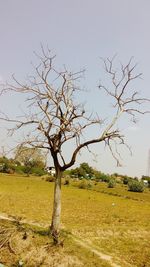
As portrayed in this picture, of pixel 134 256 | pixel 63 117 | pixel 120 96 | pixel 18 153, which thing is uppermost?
pixel 120 96

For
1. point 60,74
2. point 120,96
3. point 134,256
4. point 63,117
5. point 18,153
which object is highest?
point 60,74

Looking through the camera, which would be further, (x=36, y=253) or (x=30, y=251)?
(x=30, y=251)

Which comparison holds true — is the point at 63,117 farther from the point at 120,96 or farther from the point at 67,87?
the point at 120,96

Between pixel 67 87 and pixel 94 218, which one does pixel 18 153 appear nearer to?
pixel 67 87

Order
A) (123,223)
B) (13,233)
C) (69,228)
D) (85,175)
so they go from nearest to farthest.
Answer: (13,233)
(69,228)
(123,223)
(85,175)

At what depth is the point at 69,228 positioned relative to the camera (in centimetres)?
2202

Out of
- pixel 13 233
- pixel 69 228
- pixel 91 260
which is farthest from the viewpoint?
pixel 69 228

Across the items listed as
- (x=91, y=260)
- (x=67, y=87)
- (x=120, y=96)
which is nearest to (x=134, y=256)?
(x=91, y=260)

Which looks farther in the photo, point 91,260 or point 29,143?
point 29,143

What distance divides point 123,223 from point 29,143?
14.1 meters

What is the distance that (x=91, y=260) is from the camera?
1470cm

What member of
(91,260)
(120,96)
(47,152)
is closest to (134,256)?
(91,260)

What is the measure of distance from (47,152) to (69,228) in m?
7.46

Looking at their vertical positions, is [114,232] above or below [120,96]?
below
